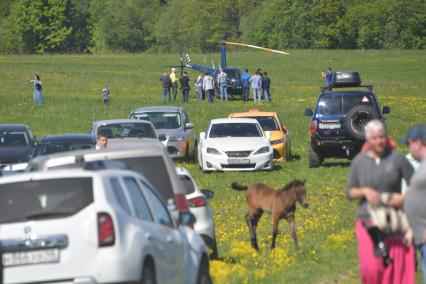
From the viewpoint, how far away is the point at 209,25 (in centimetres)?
18475

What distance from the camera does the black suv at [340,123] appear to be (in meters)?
29.5

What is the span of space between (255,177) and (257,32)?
142554 mm

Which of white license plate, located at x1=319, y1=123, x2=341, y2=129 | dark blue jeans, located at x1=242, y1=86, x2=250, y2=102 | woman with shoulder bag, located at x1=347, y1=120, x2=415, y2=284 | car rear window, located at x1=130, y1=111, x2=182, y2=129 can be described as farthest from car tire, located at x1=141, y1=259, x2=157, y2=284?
dark blue jeans, located at x1=242, y1=86, x2=250, y2=102

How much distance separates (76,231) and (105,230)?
21 cm

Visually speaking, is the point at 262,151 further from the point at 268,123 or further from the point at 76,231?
the point at 76,231

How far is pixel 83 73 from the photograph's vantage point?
8956 centimetres

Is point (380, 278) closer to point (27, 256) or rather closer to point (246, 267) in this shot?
point (27, 256)

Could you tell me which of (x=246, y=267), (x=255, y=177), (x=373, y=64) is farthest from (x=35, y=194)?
(x=373, y=64)

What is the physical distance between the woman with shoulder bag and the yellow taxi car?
21917mm

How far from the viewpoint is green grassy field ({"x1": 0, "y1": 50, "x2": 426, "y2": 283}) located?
16.3 meters

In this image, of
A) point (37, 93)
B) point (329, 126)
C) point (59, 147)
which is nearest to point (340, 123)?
point (329, 126)

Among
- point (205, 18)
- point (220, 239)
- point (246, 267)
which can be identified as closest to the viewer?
point (246, 267)

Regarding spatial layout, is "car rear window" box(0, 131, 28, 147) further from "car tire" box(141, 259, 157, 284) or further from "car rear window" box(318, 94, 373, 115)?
"car tire" box(141, 259, 157, 284)

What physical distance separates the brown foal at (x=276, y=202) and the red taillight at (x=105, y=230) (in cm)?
791
